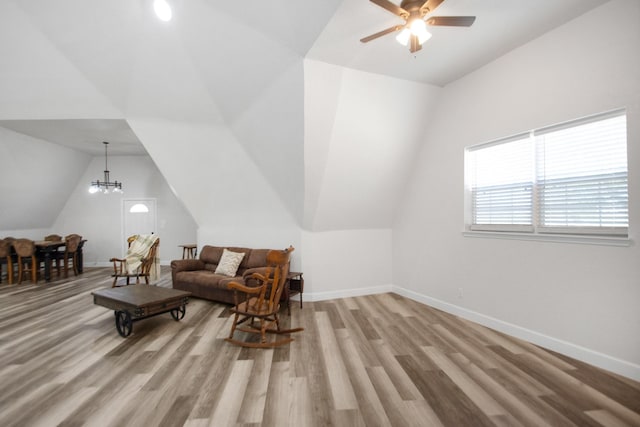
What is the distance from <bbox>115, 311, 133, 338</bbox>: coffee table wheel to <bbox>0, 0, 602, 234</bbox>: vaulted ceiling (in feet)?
8.42

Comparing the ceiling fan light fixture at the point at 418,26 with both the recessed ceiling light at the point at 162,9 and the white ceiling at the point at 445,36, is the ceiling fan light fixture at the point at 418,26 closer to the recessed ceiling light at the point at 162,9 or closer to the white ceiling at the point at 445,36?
the white ceiling at the point at 445,36

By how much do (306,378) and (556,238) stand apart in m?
2.73

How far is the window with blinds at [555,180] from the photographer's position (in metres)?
2.54

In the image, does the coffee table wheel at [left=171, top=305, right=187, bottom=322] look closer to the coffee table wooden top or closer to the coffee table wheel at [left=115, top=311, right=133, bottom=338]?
the coffee table wooden top

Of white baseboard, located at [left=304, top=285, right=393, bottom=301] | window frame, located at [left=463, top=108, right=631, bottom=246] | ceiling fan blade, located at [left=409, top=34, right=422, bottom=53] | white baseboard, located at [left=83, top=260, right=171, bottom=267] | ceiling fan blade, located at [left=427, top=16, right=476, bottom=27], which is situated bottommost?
white baseboard, located at [left=83, top=260, right=171, bottom=267]

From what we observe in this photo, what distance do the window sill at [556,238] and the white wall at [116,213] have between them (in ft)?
23.2

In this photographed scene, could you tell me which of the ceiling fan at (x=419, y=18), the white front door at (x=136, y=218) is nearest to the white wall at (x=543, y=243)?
the ceiling fan at (x=419, y=18)

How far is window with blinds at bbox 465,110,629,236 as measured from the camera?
100 inches

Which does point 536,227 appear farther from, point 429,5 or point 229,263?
point 229,263

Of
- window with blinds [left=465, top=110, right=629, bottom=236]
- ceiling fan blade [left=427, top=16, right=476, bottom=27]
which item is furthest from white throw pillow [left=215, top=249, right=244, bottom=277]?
ceiling fan blade [left=427, top=16, right=476, bottom=27]

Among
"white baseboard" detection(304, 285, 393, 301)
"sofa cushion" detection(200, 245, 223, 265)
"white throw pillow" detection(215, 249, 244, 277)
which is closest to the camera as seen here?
"white baseboard" detection(304, 285, 393, 301)

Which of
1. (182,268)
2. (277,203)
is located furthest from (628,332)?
(182,268)

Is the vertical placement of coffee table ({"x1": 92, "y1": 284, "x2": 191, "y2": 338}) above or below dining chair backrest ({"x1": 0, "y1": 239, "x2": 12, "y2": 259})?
below

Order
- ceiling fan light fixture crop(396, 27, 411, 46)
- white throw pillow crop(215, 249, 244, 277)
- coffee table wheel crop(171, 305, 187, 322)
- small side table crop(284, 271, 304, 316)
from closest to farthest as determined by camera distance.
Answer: ceiling fan light fixture crop(396, 27, 411, 46) < coffee table wheel crop(171, 305, 187, 322) < small side table crop(284, 271, 304, 316) < white throw pillow crop(215, 249, 244, 277)
